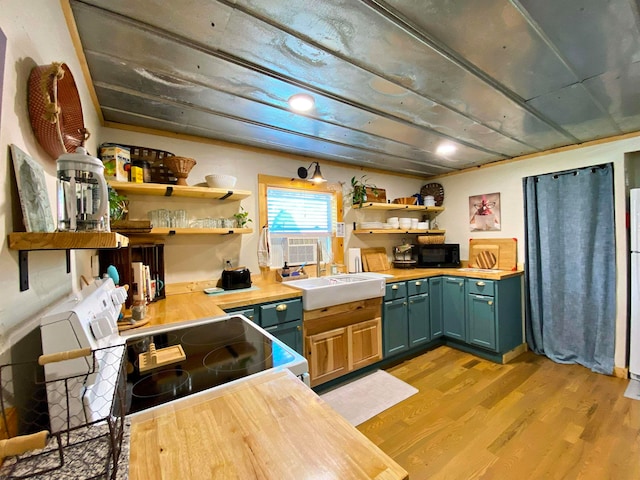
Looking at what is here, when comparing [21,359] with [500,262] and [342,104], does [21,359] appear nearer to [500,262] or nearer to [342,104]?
[342,104]

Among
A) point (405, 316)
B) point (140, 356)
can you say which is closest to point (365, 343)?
point (405, 316)

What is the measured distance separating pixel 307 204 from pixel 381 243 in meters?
1.23

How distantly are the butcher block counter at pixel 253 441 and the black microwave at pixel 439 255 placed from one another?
3.22m

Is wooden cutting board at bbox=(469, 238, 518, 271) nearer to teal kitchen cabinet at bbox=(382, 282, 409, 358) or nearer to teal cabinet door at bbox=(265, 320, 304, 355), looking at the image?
teal kitchen cabinet at bbox=(382, 282, 409, 358)

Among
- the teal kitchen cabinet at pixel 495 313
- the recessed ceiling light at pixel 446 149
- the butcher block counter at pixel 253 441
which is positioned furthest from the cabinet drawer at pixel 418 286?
the butcher block counter at pixel 253 441

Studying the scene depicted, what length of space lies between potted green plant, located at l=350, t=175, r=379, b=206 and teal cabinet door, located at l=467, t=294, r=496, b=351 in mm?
1626

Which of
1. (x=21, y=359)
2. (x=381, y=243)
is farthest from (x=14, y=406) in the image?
(x=381, y=243)

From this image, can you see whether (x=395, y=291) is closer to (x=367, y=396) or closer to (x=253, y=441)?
(x=367, y=396)

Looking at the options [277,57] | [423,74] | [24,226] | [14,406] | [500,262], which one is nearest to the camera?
[14,406]

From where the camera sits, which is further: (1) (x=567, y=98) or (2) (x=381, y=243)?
(2) (x=381, y=243)

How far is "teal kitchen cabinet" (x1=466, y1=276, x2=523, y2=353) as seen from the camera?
2908 millimetres

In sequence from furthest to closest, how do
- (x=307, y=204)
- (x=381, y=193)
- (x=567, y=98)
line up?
(x=381, y=193) < (x=307, y=204) < (x=567, y=98)

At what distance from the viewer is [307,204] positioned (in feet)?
10.1

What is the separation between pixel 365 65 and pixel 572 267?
3.00 meters
